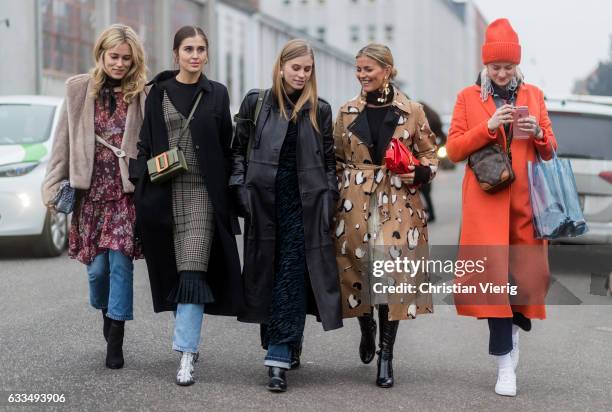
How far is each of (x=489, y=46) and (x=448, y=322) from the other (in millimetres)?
2998

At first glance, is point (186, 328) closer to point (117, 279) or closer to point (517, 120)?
point (117, 279)

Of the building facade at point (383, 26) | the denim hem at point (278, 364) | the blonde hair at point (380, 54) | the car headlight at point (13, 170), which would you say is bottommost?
the denim hem at point (278, 364)

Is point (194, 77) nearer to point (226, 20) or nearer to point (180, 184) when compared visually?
point (180, 184)

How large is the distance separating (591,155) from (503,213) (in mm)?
5241

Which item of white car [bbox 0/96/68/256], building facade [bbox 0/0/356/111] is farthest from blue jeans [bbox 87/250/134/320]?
building facade [bbox 0/0/356/111]

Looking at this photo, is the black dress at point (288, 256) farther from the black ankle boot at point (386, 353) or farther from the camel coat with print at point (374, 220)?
the black ankle boot at point (386, 353)

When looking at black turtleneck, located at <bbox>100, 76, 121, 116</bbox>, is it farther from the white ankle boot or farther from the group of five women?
the white ankle boot

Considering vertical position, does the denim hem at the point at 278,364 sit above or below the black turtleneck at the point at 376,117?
below

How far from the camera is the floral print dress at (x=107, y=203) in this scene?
19.3 feet

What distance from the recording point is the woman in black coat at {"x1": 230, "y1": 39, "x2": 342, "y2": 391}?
17.9 feet

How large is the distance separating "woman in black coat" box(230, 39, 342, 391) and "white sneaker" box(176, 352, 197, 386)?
335 mm

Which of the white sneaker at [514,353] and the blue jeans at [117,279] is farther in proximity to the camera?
the blue jeans at [117,279]

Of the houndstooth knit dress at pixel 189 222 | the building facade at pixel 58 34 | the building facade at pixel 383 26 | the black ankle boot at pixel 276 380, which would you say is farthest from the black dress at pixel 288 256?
the building facade at pixel 383 26

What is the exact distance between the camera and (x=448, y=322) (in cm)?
793
